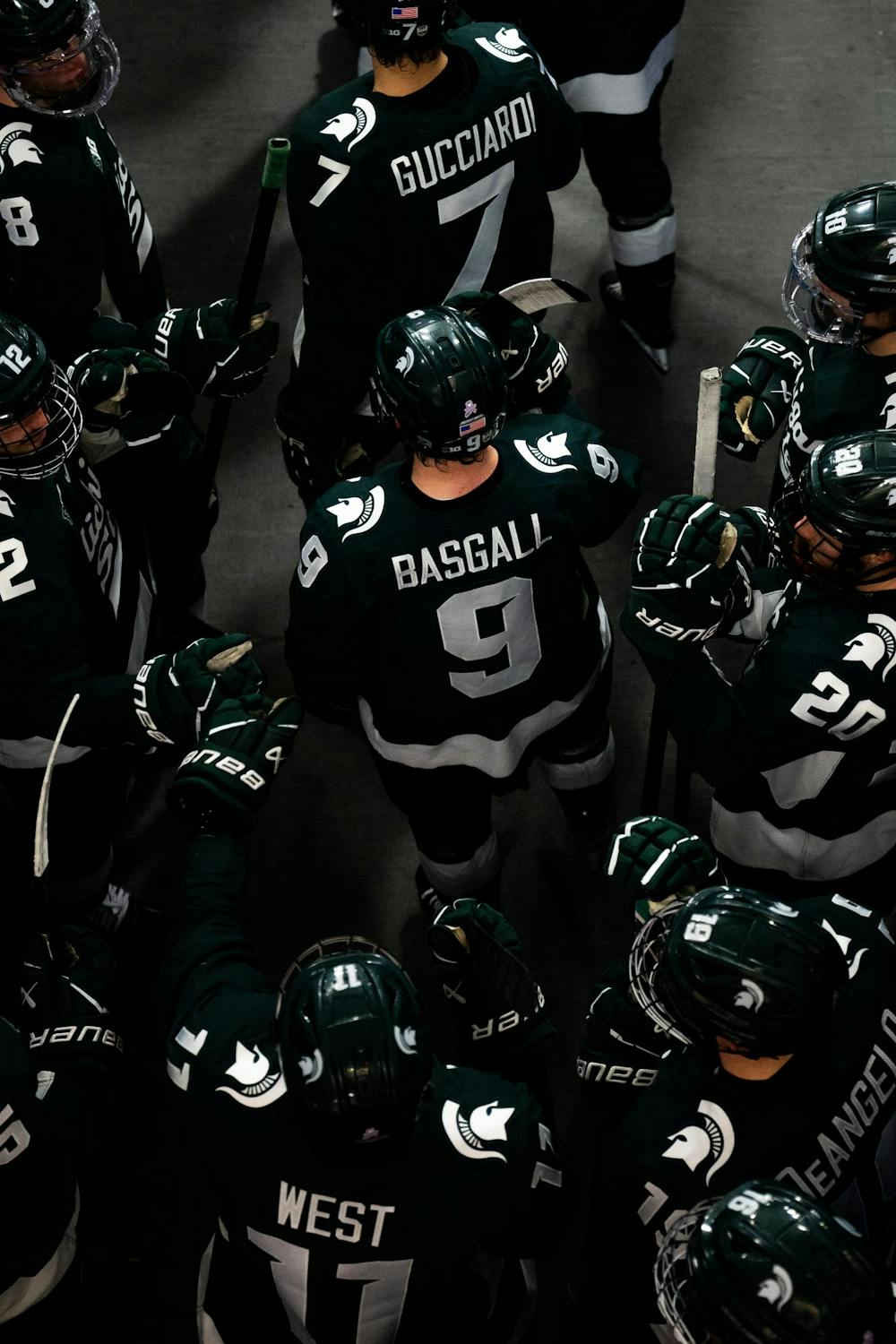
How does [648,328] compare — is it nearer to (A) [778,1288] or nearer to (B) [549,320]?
(B) [549,320]

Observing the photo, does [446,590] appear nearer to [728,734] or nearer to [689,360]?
[728,734]

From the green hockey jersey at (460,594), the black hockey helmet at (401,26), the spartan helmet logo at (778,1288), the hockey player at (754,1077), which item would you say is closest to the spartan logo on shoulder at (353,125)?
the black hockey helmet at (401,26)

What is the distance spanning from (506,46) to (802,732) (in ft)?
6.55

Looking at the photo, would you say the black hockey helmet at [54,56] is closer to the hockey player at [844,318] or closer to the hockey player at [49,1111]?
the hockey player at [844,318]

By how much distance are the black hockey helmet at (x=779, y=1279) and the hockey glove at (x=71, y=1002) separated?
1.33 meters

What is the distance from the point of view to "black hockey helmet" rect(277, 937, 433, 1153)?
6.46ft

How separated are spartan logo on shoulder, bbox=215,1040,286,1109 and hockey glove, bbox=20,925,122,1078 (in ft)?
2.10

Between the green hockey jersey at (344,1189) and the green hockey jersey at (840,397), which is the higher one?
the green hockey jersey at (840,397)

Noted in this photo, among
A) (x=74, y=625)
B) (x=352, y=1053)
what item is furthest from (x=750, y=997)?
(x=74, y=625)

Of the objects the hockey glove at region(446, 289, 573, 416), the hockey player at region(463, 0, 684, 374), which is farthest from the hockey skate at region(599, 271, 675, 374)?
the hockey glove at region(446, 289, 573, 416)

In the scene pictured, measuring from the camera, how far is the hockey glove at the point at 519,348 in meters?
3.32

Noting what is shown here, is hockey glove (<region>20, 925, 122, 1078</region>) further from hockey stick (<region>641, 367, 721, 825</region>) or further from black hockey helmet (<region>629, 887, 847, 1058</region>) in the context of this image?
hockey stick (<region>641, 367, 721, 825</region>)

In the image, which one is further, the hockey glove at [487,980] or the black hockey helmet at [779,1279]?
the hockey glove at [487,980]

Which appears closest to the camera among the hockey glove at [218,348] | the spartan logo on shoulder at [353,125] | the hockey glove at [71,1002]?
the hockey glove at [71,1002]
